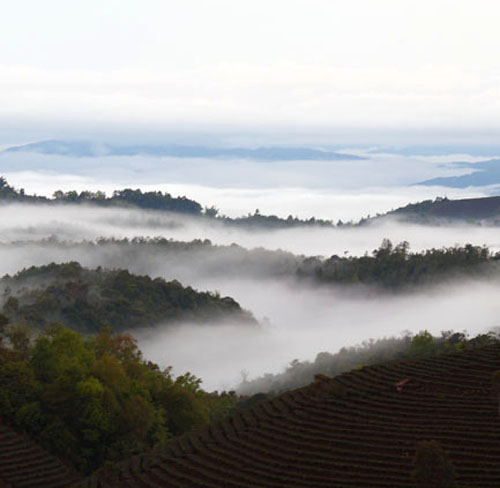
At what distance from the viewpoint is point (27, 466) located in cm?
4634

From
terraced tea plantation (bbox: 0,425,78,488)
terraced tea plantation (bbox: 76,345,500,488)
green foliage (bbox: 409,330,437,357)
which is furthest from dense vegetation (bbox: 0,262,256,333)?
terraced tea plantation (bbox: 76,345,500,488)

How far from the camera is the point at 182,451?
42000mm

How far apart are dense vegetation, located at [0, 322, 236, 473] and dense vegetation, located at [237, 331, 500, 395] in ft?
66.0

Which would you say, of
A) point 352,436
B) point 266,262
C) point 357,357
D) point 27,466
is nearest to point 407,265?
point 266,262

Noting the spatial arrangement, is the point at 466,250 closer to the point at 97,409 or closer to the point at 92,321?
the point at 92,321

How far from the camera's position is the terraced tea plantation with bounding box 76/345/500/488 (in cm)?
3406

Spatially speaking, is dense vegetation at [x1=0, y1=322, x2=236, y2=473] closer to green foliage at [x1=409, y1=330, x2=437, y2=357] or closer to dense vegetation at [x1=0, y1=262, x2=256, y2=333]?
green foliage at [x1=409, y1=330, x2=437, y2=357]

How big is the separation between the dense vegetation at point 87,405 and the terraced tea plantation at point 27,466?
247 centimetres

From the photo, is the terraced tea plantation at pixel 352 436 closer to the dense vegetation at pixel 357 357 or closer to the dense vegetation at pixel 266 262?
the dense vegetation at pixel 357 357

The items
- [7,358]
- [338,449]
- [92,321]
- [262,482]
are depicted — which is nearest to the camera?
[262,482]

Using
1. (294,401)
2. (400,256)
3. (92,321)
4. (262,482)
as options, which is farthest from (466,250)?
(262,482)

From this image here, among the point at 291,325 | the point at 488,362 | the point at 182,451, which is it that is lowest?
the point at 291,325

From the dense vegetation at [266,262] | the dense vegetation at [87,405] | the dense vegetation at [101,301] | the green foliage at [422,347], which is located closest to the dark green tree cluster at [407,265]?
the dense vegetation at [266,262]

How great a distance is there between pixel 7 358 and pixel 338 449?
3359 centimetres
